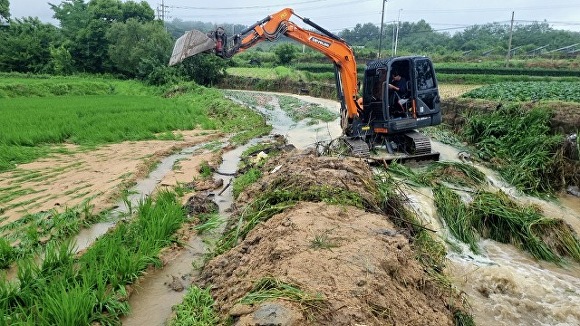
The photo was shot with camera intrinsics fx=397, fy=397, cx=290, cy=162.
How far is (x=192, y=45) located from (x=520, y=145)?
8.86m

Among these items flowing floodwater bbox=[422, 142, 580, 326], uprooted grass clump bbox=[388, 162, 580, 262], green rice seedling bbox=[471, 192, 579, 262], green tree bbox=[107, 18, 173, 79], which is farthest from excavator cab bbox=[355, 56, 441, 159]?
green tree bbox=[107, 18, 173, 79]

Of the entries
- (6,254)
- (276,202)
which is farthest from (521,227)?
(6,254)

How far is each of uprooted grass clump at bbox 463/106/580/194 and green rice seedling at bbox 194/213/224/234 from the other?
6594mm

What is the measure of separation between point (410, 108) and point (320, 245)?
639 centimetres

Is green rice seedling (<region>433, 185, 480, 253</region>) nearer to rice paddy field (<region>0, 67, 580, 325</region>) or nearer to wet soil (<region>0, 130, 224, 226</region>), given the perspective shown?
rice paddy field (<region>0, 67, 580, 325</region>)

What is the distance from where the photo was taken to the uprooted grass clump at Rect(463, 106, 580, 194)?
899 centimetres

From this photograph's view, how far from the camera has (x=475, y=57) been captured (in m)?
45.0

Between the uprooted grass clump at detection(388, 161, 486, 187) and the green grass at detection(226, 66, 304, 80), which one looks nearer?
the uprooted grass clump at detection(388, 161, 486, 187)

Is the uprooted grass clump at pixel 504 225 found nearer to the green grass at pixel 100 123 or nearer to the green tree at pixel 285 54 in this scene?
the green grass at pixel 100 123

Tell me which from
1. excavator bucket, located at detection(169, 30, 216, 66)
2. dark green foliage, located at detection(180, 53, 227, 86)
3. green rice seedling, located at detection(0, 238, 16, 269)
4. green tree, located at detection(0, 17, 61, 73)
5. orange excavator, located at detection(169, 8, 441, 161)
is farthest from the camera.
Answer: green tree, located at detection(0, 17, 61, 73)

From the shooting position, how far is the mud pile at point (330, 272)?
129 inches

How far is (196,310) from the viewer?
4.06 meters

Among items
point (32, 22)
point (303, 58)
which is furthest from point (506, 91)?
point (32, 22)

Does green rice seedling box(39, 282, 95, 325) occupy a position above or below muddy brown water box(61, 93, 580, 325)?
above
